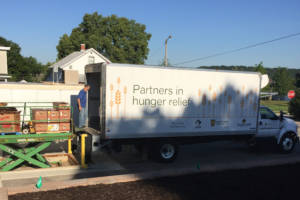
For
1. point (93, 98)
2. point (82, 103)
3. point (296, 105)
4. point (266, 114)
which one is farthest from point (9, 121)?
point (296, 105)

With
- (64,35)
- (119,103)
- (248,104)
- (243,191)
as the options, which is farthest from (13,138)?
(64,35)

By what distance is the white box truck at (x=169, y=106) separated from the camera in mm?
8922

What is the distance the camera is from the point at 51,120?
351 inches

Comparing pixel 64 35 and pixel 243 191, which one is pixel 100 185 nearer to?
pixel 243 191

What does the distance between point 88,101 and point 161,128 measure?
10.0 feet

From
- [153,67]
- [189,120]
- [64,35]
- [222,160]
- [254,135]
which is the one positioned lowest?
[222,160]

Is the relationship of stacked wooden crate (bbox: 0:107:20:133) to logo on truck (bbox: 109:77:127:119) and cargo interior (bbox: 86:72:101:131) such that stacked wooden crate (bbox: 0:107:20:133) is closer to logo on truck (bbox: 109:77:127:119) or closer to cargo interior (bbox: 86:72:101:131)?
cargo interior (bbox: 86:72:101:131)

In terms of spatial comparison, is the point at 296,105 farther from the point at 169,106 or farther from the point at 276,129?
the point at 169,106

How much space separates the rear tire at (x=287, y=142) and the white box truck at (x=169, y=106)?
50.3 inches

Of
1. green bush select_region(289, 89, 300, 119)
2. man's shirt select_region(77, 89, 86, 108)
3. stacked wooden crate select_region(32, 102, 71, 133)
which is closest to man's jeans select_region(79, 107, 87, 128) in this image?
man's shirt select_region(77, 89, 86, 108)

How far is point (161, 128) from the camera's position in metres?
9.53

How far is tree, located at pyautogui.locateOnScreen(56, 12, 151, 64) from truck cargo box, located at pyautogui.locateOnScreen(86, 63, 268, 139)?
52.2 metres

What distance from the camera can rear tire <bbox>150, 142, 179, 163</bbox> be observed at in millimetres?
9711

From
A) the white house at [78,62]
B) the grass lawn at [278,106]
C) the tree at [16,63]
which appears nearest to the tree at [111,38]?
the tree at [16,63]
